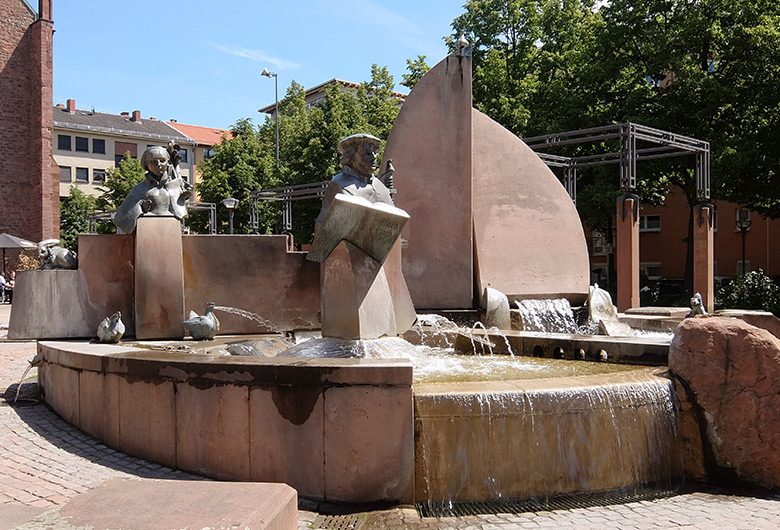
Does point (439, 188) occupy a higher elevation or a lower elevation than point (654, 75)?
lower

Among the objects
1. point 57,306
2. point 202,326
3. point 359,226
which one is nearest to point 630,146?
point 359,226

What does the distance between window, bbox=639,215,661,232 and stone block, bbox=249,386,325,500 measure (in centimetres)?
3846

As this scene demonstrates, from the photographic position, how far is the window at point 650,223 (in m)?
40.3

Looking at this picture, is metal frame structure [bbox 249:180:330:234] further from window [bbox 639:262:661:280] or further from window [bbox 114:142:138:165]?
window [bbox 114:142:138:165]

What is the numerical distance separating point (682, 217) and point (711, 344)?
3597 centimetres

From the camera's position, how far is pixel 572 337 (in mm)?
8023

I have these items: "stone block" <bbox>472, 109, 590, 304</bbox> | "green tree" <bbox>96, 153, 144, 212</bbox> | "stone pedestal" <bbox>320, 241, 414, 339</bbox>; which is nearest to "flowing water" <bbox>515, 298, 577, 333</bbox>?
"stone block" <bbox>472, 109, 590, 304</bbox>

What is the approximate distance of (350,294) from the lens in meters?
6.61

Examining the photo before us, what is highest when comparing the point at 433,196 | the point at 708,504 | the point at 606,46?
the point at 606,46

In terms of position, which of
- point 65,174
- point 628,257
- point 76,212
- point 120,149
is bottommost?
point 628,257

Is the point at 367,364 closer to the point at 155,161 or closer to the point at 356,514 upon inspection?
the point at 356,514

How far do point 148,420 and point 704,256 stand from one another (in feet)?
58.4

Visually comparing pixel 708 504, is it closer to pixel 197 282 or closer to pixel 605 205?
pixel 197 282

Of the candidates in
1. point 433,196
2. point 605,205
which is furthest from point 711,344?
point 605,205
